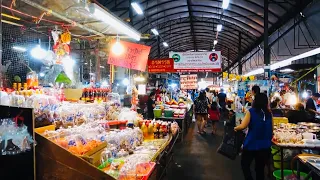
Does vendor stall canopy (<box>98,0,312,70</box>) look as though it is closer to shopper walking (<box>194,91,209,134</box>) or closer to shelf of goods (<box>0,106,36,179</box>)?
shopper walking (<box>194,91,209,134</box>)

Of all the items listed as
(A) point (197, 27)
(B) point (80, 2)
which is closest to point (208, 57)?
(A) point (197, 27)

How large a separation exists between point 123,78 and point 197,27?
9.99 m

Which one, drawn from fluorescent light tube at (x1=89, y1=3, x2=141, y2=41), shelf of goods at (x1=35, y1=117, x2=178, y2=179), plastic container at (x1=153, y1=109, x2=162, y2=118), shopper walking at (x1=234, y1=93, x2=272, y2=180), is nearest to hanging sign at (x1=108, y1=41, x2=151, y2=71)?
fluorescent light tube at (x1=89, y1=3, x2=141, y2=41)

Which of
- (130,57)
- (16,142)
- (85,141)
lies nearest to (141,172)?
(85,141)

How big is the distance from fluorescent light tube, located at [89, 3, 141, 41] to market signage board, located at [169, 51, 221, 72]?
9.39m

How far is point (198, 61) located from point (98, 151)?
11.8m

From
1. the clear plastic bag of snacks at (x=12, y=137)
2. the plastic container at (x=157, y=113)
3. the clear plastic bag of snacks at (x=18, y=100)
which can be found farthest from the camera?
the plastic container at (x=157, y=113)

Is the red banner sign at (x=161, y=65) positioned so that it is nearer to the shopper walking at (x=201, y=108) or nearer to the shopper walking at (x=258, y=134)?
the shopper walking at (x=201, y=108)

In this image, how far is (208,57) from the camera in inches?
578

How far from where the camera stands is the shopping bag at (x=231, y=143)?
526 centimetres

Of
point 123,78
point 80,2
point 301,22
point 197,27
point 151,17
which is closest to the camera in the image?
point 80,2

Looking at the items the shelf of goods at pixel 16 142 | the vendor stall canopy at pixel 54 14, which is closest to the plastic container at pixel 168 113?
the vendor stall canopy at pixel 54 14

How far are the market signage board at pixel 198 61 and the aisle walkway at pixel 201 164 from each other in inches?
224

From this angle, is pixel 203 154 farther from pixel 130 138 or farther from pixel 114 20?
pixel 114 20
